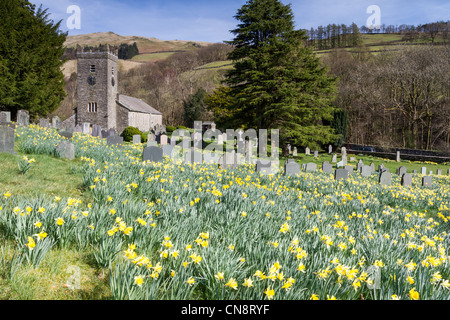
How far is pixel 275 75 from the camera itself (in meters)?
21.6

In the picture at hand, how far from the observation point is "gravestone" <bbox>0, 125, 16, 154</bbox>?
255 inches

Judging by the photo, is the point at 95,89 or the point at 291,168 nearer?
the point at 291,168

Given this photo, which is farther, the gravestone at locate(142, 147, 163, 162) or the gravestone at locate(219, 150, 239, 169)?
the gravestone at locate(219, 150, 239, 169)

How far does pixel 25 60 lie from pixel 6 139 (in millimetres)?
21153

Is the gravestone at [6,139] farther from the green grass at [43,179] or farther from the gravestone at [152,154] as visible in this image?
the gravestone at [152,154]

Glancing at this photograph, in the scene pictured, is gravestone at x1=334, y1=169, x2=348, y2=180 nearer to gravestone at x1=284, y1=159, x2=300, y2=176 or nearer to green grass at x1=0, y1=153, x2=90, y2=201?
gravestone at x1=284, y1=159, x2=300, y2=176

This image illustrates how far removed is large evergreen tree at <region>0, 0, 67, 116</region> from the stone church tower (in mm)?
13624

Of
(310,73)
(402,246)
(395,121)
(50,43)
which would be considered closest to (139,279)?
(402,246)

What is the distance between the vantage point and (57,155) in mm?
7215

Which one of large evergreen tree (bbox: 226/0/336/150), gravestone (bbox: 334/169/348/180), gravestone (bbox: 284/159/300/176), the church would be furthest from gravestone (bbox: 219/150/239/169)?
the church

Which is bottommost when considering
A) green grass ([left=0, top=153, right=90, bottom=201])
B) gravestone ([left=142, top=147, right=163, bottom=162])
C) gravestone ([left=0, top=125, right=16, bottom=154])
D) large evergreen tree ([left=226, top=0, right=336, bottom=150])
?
green grass ([left=0, top=153, right=90, bottom=201])

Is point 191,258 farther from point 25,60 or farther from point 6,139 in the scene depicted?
point 25,60

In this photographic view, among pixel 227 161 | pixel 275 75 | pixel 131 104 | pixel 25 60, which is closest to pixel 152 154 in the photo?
pixel 227 161
